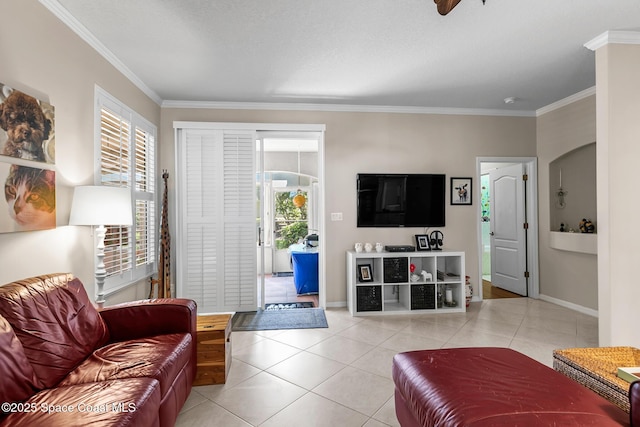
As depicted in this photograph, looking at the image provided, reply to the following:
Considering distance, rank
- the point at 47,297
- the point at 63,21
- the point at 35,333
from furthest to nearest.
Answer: the point at 63,21 → the point at 47,297 → the point at 35,333

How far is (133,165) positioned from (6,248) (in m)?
1.71

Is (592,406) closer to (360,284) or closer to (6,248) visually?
(360,284)

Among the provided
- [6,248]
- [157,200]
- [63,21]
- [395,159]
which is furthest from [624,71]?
[157,200]

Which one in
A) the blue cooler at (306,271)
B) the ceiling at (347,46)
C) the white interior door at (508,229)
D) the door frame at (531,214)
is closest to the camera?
the ceiling at (347,46)

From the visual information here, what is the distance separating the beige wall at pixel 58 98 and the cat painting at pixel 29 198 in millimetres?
79

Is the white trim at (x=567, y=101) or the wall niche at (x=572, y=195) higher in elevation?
the white trim at (x=567, y=101)

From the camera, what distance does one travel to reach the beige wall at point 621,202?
2533mm

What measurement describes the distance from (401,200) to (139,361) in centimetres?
350

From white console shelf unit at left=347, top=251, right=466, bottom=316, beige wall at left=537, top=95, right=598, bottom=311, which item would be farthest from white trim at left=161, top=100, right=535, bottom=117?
white console shelf unit at left=347, top=251, right=466, bottom=316

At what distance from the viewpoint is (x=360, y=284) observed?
387cm

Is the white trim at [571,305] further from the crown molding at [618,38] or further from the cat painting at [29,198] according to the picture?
the cat painting at [29,198]

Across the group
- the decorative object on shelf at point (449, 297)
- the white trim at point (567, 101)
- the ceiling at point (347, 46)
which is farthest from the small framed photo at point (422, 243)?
the white trim at point (567, 101)

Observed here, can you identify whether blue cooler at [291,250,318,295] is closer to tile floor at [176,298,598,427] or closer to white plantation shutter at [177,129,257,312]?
tile floor at [176,298,598,427]

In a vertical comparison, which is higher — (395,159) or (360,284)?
(395,159)
